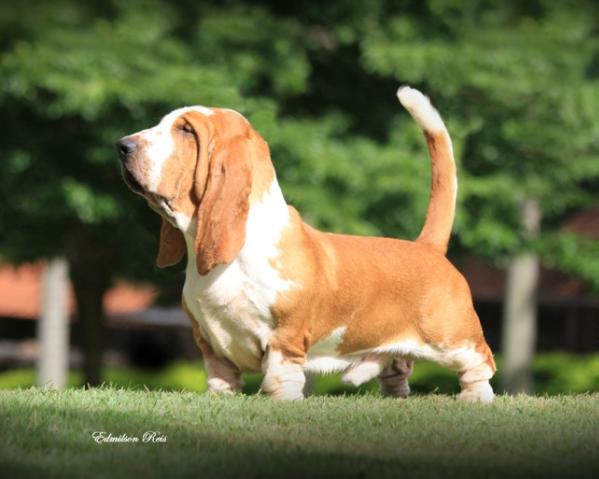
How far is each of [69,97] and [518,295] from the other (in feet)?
29.2

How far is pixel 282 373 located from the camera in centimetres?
621

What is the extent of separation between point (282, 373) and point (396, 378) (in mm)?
1139

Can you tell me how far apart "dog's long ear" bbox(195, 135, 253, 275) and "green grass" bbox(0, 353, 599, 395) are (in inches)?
389

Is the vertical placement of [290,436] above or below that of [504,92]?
below

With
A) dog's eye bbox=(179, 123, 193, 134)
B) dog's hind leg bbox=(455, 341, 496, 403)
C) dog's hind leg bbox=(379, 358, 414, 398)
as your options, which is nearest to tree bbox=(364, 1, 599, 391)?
dog's hind leg bbox=(379, 358, 414, 398)

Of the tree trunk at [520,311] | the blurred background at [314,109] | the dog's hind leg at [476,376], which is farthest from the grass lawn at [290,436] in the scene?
the tree trunk at [520,311]

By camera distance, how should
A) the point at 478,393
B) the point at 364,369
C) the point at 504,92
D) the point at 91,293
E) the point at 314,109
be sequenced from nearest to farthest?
the point at 364,369 < the point at 478,393 < the point at 504,92 < the point at 314,109 < the point at 91,293

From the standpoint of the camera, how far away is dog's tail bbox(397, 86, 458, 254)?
7.20 meters

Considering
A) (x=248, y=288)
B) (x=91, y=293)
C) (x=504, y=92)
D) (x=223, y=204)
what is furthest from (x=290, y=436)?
(x=91, y=293)

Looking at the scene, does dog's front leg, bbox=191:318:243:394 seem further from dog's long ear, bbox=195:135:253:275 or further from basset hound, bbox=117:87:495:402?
dog's long ear, bbox=195:135:253:275

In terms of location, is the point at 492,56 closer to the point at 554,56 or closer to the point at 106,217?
the point at 554,56

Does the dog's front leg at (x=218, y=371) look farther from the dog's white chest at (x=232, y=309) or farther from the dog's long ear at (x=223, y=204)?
the dog's long ear at (x=223, y=204)

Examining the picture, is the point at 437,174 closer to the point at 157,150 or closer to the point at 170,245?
the point at 170,245

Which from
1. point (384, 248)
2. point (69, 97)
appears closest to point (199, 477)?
point (384, 248)
